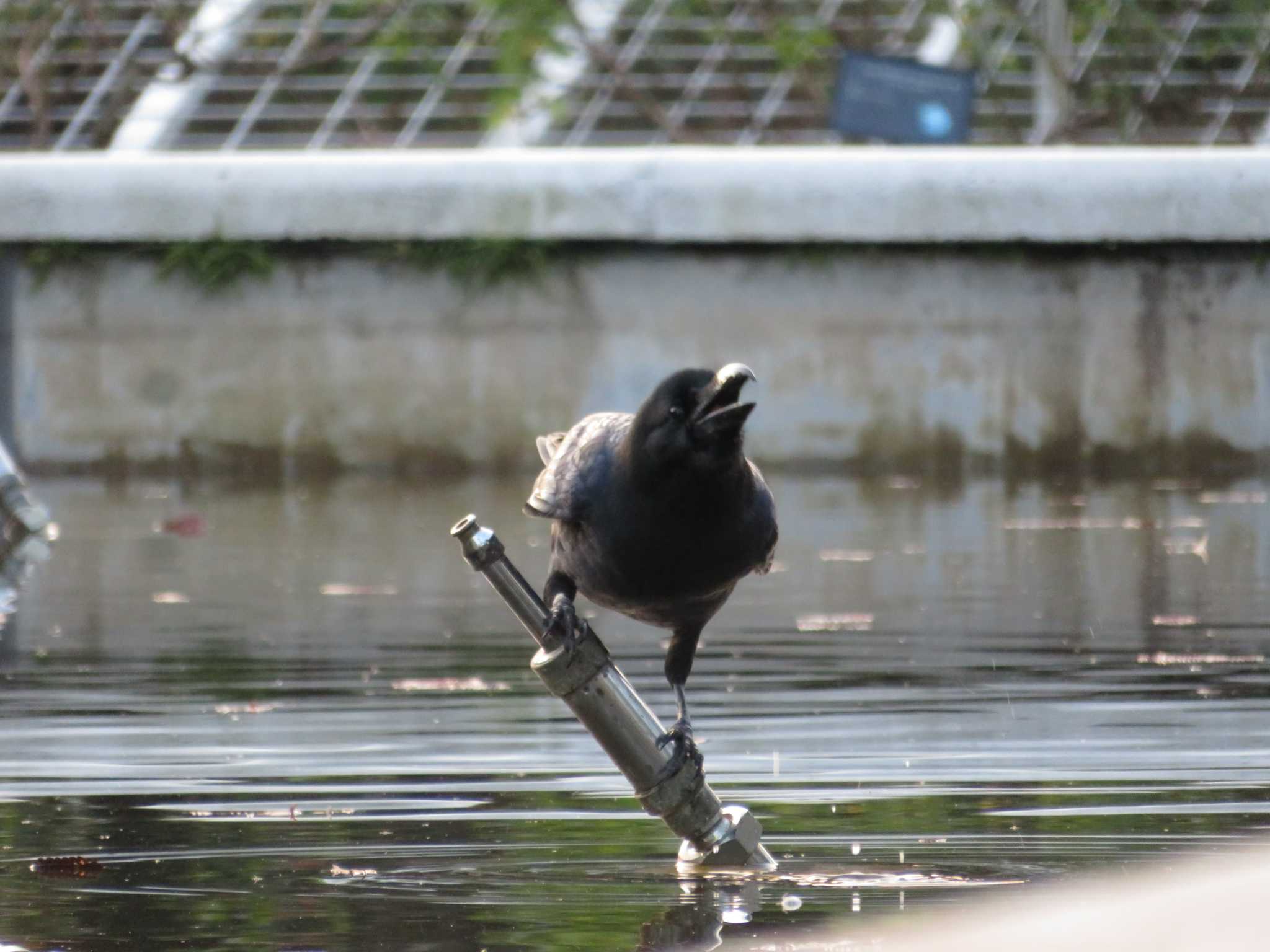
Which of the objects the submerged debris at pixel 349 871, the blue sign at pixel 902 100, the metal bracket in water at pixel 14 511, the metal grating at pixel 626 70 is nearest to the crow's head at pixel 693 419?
the submerged debris at pixel 349 871

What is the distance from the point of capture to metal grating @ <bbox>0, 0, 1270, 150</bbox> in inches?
781

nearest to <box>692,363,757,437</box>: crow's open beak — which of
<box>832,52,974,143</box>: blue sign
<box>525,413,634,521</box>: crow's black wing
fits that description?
<box>525,413,634,521</box>: crow's black wing

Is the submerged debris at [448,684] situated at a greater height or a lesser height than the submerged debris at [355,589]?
lesser

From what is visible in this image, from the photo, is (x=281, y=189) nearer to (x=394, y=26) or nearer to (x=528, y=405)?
(x=528, y=405)

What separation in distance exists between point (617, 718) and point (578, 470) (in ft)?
1.63

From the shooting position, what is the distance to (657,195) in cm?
1477

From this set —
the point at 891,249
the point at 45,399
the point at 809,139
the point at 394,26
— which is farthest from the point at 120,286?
the point at 809,139

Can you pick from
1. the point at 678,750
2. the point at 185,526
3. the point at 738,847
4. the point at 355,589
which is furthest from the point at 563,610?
the point at 185,526

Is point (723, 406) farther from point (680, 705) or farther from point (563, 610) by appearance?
point (680, 705)

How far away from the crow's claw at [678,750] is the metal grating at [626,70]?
1406 centimetres

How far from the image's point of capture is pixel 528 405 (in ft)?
49.2

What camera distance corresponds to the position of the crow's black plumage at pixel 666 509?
5039 millimetres

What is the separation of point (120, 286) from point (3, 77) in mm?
6013

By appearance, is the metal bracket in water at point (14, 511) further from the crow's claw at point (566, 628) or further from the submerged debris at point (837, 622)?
the submerged debris at point (837, 622)
